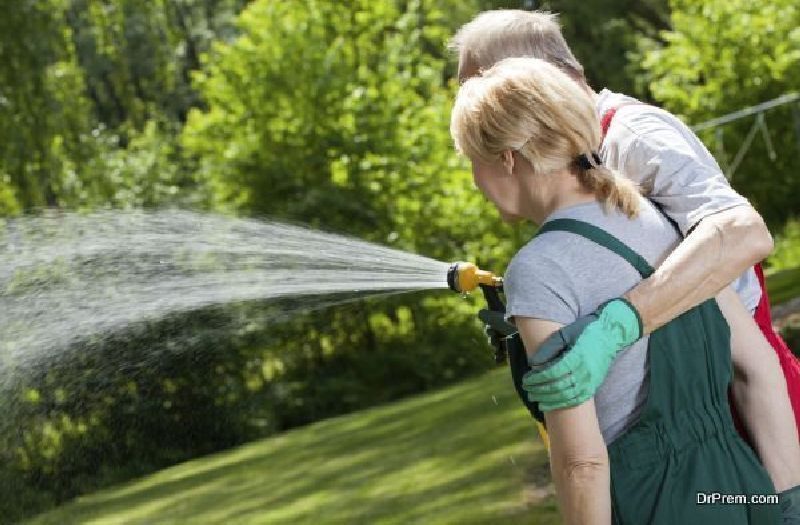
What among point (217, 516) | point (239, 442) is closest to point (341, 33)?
point (239, 442)

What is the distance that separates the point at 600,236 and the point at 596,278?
0.23 feet

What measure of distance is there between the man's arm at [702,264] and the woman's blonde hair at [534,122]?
13cm

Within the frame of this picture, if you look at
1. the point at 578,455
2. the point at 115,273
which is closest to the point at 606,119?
the point at 578,455

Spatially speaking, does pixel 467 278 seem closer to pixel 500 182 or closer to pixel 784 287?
pixel 500 182

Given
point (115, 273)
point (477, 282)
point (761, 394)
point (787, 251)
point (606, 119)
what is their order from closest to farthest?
point (761, 394) < point (606, 119) < point (477, 282) < point (115, 273) < point (787, 251)

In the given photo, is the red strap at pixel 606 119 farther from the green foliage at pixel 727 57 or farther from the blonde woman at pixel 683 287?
the green foliage at pixel 727 57

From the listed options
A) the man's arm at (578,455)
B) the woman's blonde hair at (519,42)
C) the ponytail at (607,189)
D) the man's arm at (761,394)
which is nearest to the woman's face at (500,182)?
the ponytail at (607,189)

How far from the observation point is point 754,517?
231 centimetres

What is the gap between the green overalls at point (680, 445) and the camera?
225cm

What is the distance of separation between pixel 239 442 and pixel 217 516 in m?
7.05

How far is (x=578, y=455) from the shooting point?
7.11 ft

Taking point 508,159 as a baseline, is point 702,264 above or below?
below

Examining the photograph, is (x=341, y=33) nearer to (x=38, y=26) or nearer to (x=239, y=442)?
(x=38, y=26)

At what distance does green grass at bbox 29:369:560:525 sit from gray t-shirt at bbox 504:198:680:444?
14.2 feet
